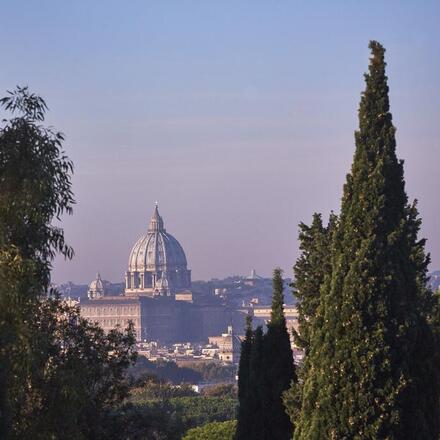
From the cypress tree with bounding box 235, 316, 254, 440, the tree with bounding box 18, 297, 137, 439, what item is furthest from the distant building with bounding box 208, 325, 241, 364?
the tree with bounding box 18, 297, 137, 439

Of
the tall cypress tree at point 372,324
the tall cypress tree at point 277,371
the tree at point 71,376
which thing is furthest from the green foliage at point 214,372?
the tall cypress tree at point 372,324

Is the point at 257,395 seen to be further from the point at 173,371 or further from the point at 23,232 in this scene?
the point at 173,371

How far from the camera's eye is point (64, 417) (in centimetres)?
1664

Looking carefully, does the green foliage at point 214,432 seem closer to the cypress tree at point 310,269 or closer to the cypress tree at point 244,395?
the cypress tree at point 244,395

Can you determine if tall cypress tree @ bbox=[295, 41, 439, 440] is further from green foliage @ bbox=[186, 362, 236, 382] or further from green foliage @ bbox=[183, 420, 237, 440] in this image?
green foliage @ bbox=[186, 362, 236, 382]

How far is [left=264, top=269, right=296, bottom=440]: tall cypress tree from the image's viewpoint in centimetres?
2411

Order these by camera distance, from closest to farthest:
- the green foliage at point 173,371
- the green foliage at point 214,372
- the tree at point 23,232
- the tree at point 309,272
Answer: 1. the tree at point 23,232
2. the tree at point 309,272
3. the green foliage at point 173,371
4. the green foliage at point 214,372

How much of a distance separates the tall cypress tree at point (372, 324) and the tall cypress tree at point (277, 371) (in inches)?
257

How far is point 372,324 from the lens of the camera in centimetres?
1683

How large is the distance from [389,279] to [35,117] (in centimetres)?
389

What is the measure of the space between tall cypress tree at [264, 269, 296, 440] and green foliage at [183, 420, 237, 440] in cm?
1205

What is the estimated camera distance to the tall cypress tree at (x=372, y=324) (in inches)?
661

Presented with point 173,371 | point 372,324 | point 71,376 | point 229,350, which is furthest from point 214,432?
point 229,350

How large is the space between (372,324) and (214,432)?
71.7ft
